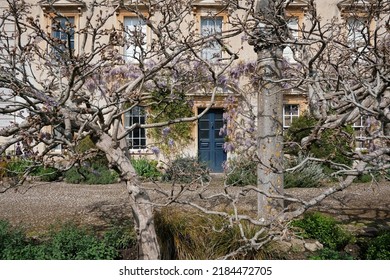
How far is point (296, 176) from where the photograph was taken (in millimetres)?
10711

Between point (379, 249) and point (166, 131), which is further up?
point (166, 131)

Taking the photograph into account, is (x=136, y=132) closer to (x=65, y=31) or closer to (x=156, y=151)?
(x=156, y=151)

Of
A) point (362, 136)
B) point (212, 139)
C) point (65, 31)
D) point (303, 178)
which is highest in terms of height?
point (65, 31)

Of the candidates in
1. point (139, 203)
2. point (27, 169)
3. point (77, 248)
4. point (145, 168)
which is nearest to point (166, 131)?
point (145, 168)

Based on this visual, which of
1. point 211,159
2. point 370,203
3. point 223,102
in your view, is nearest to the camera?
point 370,203

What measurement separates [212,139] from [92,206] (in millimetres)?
7551

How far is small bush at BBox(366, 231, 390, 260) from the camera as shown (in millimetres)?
4797

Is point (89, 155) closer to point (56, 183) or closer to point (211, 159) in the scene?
point (56, 183)

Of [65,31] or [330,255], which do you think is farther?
[330,255]

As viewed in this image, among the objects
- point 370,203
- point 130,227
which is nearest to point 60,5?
point 130,227

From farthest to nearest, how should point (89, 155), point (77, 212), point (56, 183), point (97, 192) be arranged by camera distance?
1. point (56, 183)
2. point (97, 192)
3. point (77, 212)
4. point (89, 155)

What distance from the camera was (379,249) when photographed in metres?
4.93

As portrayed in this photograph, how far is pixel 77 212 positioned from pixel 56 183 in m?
4.98

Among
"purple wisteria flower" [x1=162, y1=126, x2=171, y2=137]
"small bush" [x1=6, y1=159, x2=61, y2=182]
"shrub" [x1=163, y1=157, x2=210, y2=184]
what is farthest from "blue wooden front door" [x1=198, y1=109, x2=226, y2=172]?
"shrub" [x1=163, y1=157, x2=210, y2=184]
